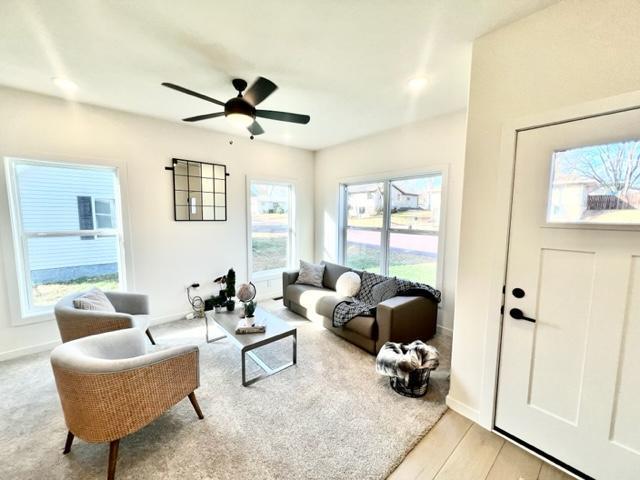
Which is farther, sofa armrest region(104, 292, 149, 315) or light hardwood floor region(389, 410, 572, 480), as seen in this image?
sofa armrest region(104, 292, 149, 315)

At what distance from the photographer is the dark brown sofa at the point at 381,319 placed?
2.64 meters

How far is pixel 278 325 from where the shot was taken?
2.60 metres

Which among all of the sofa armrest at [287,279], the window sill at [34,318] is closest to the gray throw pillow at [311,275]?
the sofa armrest at [287,279]

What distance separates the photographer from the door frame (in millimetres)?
1418

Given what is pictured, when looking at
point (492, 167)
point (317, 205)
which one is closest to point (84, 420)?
point (492, 167)

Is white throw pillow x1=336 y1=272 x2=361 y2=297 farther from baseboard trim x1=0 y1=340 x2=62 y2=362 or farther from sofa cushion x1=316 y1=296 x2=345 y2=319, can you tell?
baseboard trim x1=0 y1=340 x2=62 y2=362

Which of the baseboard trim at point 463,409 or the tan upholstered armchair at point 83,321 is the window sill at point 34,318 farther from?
the baseboard trim at point 463,409

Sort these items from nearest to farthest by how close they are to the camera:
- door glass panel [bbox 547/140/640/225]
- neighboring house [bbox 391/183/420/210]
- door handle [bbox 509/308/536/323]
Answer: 1. door glass panel [bbox 547/140/640/225]
2. door handle [bbox 509/308/536/323]
3. neighboring house [bbox 391/183/420/210]

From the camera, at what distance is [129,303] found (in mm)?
2746

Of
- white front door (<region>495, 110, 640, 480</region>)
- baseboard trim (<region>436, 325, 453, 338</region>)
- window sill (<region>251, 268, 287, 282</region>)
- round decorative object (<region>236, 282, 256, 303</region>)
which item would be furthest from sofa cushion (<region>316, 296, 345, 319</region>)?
white front door (<region>495, 110, 640, 480</region>)

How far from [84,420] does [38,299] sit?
2368mm

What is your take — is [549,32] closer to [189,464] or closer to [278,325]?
[278,325]

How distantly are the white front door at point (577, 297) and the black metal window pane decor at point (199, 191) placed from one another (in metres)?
3.60

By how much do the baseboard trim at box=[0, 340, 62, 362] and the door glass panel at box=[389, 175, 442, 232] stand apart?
4439 millimetres
